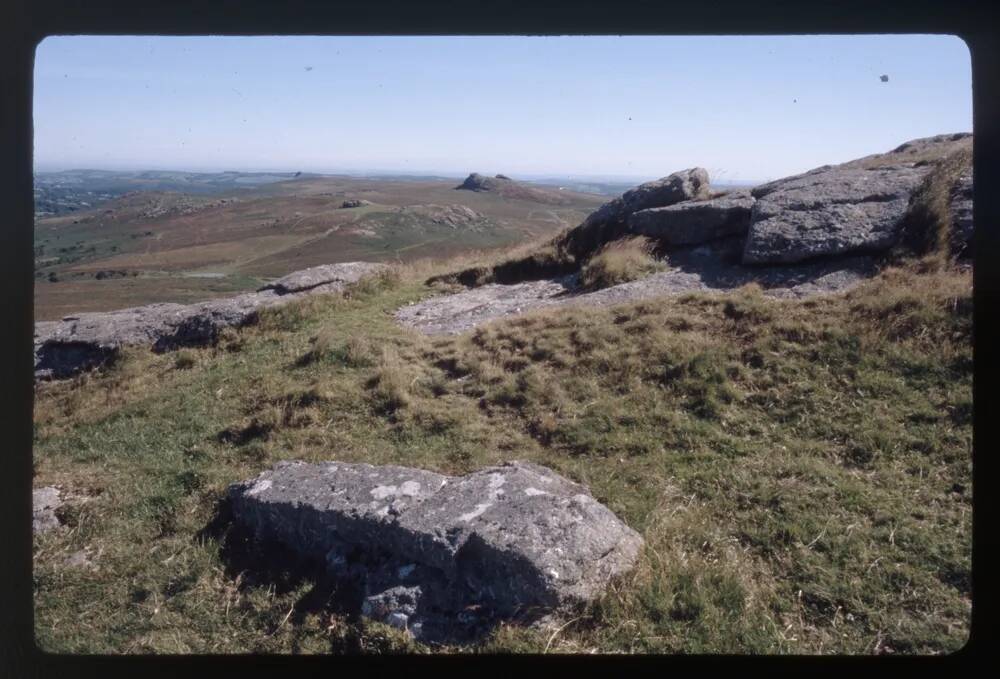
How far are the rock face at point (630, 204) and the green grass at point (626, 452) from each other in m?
4.93

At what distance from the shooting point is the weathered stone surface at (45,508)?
4.85 m

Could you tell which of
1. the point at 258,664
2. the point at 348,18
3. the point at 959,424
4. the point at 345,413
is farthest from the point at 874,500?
the point at 345,413

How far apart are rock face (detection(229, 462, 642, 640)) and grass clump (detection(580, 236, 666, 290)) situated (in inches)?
283

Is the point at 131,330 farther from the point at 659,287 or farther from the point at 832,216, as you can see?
the point at 832,216

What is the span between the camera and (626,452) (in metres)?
5.64

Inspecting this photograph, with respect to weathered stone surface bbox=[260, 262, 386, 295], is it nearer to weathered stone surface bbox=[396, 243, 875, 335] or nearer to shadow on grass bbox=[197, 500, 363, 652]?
weathered stone surface bbox=[396, 243, 875, 335]

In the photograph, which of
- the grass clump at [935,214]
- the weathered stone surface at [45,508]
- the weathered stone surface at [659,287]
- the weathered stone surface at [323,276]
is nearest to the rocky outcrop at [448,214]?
the weathered stone surface at [323,276]

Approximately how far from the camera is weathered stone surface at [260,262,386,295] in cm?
1274

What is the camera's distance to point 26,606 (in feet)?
9.21

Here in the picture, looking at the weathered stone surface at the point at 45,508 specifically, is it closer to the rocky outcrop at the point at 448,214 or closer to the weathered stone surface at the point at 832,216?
the weathered stone surface at the point at 832,216

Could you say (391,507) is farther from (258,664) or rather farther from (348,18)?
(348,18)

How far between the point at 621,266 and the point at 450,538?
860 centimetres

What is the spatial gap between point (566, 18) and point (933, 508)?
4.01 meters

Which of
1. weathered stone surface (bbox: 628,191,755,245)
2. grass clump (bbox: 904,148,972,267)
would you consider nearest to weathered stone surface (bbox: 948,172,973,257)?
grass clump (bbox: 904,148,972,267)
